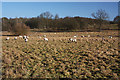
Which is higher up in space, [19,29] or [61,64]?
Answer: [19,29]

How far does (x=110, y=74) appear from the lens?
5.41 metres

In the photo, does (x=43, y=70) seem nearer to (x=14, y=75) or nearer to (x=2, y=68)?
(x=14, y=75)

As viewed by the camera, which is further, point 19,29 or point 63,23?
point 63,23

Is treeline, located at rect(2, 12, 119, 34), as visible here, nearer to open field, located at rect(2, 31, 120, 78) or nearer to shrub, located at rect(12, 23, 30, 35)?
shrub, located at rect(12, 23, 30, 35)

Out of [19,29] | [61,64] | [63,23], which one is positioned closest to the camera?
[61,64]

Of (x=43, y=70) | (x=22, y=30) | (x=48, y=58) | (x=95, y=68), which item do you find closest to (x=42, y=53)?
(x=48, y=58)

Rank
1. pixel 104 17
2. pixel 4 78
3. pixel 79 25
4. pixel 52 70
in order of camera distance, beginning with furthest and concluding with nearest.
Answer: pixel 79 25 → pixel 104 17 → pixel 52 70 → pixel 4 78

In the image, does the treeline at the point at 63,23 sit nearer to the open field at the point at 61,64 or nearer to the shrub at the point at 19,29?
the shrub at the point at 19,29

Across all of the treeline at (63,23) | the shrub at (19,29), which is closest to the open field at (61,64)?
the shrub at (19,29)

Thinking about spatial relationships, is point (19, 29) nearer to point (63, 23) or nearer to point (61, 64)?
point (61, 64)

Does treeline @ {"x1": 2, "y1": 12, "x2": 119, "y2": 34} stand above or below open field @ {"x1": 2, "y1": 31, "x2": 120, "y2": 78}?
above

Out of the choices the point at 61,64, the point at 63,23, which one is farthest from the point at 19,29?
the point at 63,23

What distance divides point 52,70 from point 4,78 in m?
2.05

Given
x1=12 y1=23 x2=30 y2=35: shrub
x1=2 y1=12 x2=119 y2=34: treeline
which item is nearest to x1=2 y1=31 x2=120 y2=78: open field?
x1=12 y1=23 x2=30 y2=35: shrub
